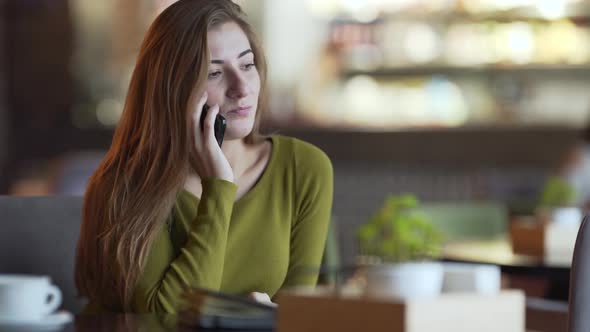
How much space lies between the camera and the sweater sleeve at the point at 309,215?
76.1 inches

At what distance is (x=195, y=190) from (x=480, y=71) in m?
5.26

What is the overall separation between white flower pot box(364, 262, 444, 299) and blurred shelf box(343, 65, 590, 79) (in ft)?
19.3

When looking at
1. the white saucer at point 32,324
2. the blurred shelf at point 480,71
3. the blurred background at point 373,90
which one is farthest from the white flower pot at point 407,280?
the blurred shelf at point 480,71

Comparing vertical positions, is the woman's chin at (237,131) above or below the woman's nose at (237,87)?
below

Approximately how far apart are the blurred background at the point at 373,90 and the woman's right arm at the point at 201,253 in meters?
4.08

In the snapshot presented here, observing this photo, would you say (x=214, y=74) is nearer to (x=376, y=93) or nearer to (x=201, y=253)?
(x=201, y=253)

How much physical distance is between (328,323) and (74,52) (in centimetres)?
688

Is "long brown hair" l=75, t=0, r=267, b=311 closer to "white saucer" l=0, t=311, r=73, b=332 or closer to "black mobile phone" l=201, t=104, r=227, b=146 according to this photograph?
"black mobile phone" l=201, t=104, r=227, b=146

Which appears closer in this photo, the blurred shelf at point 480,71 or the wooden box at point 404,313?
the wooden box at point 404,313

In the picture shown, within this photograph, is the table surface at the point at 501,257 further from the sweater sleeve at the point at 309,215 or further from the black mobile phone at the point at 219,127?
the black mobile phone at the point at 219,127

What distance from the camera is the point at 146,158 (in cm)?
190

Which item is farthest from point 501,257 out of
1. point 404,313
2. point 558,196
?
point 404,313

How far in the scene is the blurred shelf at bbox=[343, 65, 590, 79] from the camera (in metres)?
6.85

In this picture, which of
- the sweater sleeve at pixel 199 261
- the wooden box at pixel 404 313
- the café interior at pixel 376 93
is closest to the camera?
the wooden box at pixel 404 313
